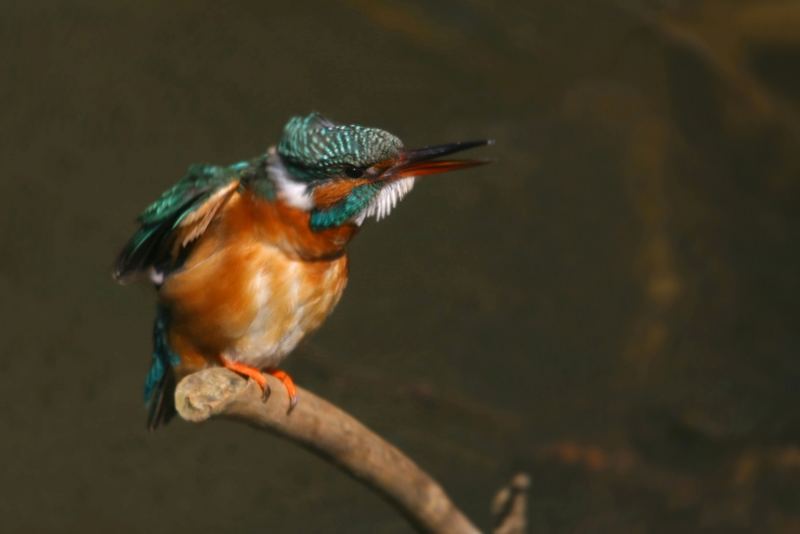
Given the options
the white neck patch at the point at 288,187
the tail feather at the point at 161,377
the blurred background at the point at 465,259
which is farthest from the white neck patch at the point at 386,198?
the blurred background at the point at 465,259

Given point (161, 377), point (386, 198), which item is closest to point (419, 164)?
point (386, 198)

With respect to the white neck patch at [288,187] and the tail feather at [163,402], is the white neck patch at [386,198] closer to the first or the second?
the white neck patch at [288,187]

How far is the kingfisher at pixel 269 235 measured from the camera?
242cm

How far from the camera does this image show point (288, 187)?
98.2 inches

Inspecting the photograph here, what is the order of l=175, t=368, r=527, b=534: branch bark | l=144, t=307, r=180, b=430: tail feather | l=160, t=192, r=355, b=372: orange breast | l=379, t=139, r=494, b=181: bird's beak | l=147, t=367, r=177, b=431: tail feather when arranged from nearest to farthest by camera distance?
1. l=175, t=368, r=527, b=534: branch bark
2. l=379, t=139, r=494, b=181: bird's beak
3. l=160, t=192, r=355, b=372: orange breast
4. l=144, t=307, r=180, b=430: tail feather
5. l=147, t=367, r=177, b=431: tail feather

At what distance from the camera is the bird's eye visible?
242 cm

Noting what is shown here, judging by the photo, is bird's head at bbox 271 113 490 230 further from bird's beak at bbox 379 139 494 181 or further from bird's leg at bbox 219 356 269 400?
bird's leg at bbox 219 356 269 400

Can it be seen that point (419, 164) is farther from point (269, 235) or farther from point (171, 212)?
point (171, 212)

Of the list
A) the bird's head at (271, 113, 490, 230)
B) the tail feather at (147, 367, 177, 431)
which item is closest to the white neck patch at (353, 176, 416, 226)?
the bird's head at (271, 113, 490, 230)

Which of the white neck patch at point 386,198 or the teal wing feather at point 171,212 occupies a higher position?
the white neck patch at point 386,198

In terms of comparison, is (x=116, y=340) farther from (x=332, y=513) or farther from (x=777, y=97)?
(x=777, y=97)

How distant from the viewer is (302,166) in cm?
245

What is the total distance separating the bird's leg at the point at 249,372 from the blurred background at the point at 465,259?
6.81 feet

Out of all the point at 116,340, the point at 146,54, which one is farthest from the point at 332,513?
the point at 146,54
